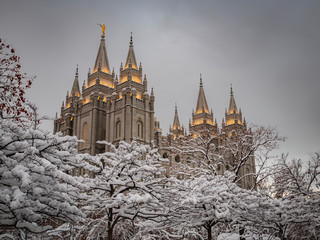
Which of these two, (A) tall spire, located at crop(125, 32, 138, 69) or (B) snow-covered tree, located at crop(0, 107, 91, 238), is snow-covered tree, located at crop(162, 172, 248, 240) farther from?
(A) tall spire, located at crop(125, 32, 138, 69)

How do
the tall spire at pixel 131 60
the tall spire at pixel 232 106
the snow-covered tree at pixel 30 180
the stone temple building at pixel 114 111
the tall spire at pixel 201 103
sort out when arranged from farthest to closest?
the tall spire at pixel 201 103 < the tall spire at pixel 232 106 < the tall spire at pixel 131 60 < the stone temple building at pixel 114 111 < the snow-covered tree at pixel 30 180

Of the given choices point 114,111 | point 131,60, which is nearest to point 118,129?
point 114,111

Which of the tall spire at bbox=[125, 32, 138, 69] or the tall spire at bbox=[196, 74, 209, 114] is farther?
the tall spire at bbox=[196, 74, 209, 114]

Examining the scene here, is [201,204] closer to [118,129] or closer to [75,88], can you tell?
[118,129]

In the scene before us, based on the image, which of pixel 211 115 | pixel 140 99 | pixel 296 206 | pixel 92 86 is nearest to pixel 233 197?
pixel 296 206

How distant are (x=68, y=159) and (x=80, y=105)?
4449cm

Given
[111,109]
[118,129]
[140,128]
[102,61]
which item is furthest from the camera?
[102,61]

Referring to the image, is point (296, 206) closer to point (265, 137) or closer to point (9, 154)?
point (265, 137)

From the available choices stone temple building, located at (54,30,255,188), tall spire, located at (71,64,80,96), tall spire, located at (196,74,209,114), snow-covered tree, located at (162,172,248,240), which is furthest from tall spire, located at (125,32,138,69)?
snow-covered tree, located at (162,172,248,240)

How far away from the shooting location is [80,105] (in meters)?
50.2

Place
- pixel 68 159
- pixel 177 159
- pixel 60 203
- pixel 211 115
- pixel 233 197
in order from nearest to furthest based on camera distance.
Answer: pixel 60 203 < pixel 68 159 < pixel 233 197 < pixel 177 159 < pixel 211 115

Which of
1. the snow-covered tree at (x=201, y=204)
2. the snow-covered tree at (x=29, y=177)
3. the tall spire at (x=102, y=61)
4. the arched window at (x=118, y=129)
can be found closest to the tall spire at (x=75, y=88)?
the tall spire at (x=102, y=61)

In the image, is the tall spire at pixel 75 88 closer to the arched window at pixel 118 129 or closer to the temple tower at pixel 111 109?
the temple tower at pixel 111 109

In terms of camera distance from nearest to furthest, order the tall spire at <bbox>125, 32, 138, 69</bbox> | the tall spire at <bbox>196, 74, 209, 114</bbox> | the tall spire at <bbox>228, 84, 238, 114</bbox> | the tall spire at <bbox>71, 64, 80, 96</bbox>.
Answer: the tall spire at <bbox>125, 32, 138, 69</bbox>
the tall spire at <bbox>71, 64, 80, 96</bbox>
the tall spire at <bbox>228, 84, 238, 114</bbox>
the tall spire at <bbox>196, 74, 209, 114</bbox>
